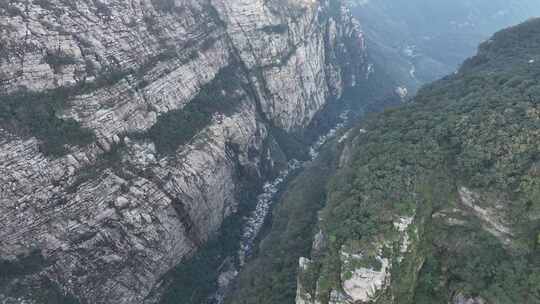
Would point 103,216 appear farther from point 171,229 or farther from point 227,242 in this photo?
point 227,242

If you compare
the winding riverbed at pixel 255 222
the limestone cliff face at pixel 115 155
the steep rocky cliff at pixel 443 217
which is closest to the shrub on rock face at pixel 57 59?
the limestone cliff face at pixel 115 155

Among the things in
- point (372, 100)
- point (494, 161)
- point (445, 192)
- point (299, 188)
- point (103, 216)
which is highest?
point (494, 161)

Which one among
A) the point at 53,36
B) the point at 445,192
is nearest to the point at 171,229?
the point at 53,36

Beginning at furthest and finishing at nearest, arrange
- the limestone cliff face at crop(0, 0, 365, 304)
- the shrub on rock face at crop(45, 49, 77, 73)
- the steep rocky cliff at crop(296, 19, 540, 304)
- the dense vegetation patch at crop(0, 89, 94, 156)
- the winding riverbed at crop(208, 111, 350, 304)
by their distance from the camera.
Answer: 1. the winding riverbed at crop(208, 111, 350, 304)
2. the shrub on rock face at crop(45, 49, 77, 73)
3. the dense vegetation patch at crop(0, 89, 94, 156)
4. the limestone cliff face at crop(0, 0, 365, 304)
5. the steep rocky cliff at crop(296, 19, 540, 304)

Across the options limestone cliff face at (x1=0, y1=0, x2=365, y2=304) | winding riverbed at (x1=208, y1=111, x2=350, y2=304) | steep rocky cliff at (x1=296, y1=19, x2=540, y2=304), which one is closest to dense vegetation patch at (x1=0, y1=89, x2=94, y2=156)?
limestone cliff face at (x1=0, y1=0, x2=365, y2=304)

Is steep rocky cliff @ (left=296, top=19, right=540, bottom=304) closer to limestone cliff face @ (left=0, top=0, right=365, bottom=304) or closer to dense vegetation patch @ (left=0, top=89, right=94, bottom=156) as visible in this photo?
limestone cliff face @ (left=0, top=0, right=365, bottom=304)

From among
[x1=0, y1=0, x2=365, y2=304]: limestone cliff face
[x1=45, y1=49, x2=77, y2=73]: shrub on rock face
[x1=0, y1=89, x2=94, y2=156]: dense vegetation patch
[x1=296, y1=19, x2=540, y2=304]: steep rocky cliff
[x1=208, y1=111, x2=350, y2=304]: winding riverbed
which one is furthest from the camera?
[x1=208, y1=111, x2=350, y2=304]: winding riverbed

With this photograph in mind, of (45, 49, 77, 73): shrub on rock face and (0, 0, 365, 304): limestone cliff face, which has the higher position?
(45, 49, 77, 73): shrub on rock face
